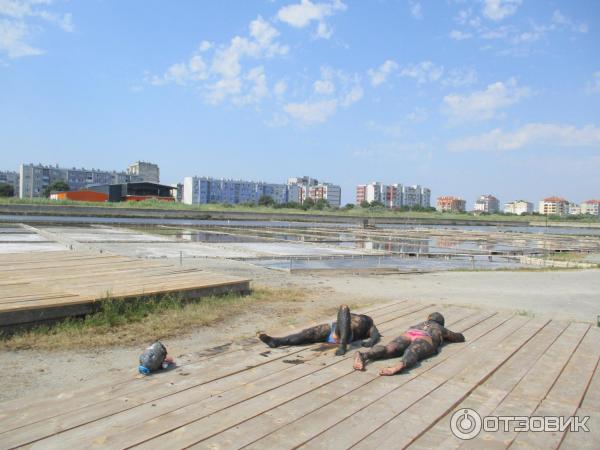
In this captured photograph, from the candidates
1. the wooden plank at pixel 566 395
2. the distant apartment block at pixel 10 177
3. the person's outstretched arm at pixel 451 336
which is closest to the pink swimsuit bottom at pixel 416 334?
the person's outstretched arm at pixel 451 336

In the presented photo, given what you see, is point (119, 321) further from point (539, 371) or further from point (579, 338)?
point (579, 338)

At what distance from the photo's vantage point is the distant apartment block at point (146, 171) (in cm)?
13738

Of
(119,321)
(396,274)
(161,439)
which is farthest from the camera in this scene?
(396,274)

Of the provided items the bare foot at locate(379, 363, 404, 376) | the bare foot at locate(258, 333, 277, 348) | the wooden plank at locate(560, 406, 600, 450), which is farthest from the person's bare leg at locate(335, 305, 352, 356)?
the wooden plank at locate(560, 406, 600, 450)

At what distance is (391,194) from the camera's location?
182000mm

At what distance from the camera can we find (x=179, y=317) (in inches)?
257

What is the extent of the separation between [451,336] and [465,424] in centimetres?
182

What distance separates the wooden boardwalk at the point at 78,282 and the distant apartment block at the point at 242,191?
121149 mm

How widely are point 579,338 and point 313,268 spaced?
884cm

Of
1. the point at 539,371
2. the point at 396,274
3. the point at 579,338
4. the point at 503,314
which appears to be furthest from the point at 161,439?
the point at 396,274

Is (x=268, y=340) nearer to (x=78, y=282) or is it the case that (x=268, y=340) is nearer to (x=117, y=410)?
(x=117, y=410)

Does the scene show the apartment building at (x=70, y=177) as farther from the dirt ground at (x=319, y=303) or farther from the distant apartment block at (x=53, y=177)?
the dirt ground at (x=319, y=303)

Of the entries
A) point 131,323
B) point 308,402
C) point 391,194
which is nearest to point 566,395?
point 308,402

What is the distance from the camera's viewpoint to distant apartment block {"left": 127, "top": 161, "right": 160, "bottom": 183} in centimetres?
13738
